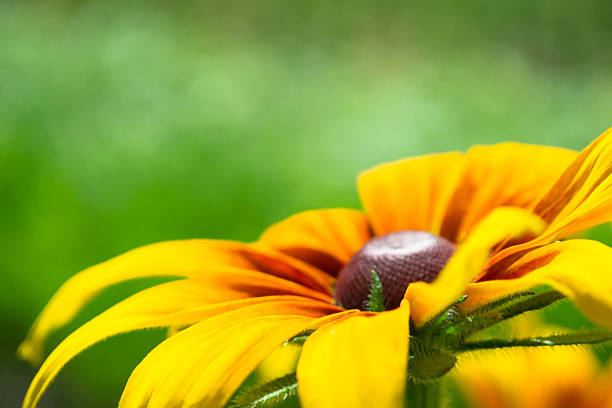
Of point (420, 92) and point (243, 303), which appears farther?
point (420, 92)

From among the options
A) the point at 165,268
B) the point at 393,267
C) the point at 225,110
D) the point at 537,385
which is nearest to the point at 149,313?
the point at 165,268

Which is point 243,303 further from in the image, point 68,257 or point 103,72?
point 103,72

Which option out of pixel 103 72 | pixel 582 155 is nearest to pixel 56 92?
pixel 103 72

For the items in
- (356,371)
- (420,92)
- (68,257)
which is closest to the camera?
(356,371)

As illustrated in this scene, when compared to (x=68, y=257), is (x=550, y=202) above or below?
above

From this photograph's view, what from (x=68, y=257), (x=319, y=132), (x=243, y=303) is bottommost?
(x=68, y=257)

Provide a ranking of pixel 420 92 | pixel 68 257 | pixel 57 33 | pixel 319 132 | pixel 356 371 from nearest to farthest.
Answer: pixel 356 371
pixel 68 257
pixel 319 132
pixel 420 92
pixel 57 33

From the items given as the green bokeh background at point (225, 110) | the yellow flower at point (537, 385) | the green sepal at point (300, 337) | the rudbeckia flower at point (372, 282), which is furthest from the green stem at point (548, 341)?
the green bokeh background at point (225, 110)

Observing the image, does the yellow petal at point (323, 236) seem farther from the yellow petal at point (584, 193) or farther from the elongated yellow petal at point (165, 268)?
the yellow petal at point (584, 193)

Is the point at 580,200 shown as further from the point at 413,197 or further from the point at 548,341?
the point at 413,197
